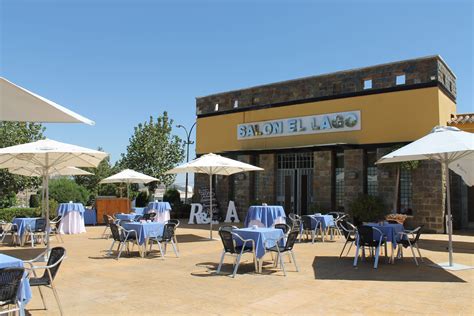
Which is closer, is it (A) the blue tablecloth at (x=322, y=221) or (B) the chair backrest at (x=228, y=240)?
(B) the chair backrest at (x=228, y=240)

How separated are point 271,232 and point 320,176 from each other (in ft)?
31.8

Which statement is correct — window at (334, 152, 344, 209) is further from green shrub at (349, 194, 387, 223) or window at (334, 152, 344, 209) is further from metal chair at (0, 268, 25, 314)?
metal chair at (0, 268, 25, 314)

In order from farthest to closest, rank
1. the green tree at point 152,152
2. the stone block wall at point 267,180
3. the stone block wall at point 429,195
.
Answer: the green tree at point 152,152
the stone block wall at point 267,180
the stone block wall at point 429,195

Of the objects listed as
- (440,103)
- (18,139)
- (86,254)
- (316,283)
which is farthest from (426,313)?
(18,139)

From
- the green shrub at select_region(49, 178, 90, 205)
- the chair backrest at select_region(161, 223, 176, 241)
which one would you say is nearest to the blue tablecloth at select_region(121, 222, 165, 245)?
the chair backrest at select_region(161, 223, 176, 241)

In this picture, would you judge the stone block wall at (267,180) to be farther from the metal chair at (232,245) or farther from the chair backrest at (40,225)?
the metal chair at (232,245)

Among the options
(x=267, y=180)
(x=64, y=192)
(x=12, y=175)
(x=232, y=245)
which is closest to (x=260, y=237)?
(x=232, y=245)

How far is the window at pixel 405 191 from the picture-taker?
15.1 meters

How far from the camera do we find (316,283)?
6.67 metres

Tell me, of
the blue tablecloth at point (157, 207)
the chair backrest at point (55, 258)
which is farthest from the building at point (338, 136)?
the chair backrest at point (55, 258)

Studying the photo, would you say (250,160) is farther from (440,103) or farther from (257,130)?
(440,103)

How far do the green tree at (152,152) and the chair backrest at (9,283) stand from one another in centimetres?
2569

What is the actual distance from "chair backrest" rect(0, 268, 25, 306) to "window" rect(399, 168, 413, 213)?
Result: 13.3 meters

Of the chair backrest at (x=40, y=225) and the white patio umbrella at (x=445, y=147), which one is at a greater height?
the white patio umbrella at (x=445, y=147)
